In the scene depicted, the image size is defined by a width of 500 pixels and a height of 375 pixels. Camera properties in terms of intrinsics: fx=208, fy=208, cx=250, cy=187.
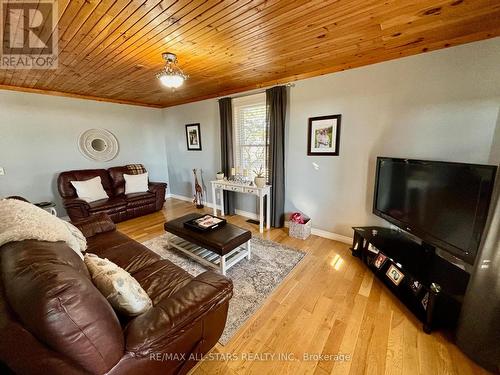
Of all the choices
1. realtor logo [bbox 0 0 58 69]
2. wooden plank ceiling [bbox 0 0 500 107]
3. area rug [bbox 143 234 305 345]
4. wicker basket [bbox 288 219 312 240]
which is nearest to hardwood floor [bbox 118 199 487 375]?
area rug [bbox 143 234 305 345]

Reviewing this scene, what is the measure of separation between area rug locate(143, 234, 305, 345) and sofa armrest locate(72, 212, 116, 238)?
70 centimetres

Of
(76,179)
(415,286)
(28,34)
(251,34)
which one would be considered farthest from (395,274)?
(76,179)

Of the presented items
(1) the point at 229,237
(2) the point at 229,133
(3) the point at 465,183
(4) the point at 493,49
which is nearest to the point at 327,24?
(4) the point at 493,49

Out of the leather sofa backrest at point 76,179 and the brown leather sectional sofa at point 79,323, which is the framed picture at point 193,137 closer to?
the leather sofa backrest at point 76,179

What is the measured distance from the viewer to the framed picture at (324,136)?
276cm

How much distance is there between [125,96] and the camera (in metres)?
4.11

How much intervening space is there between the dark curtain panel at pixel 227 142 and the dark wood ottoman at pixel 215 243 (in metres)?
1.42

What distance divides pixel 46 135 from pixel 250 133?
357cm

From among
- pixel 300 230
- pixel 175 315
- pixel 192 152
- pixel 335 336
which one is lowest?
pixel 335 336

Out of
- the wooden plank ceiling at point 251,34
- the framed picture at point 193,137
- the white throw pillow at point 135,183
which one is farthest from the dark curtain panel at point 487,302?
the white throw pillow at point 135,183

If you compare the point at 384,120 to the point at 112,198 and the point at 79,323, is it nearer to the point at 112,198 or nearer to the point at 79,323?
the point at 79,323

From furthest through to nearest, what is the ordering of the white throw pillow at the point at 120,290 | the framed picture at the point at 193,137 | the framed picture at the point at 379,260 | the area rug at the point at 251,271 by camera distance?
the framed picture at the point at 193,137 < the framed picture at the point at 379,260 < the area rug at the point at 251,271 < the white throw pillow at the point at 120,290

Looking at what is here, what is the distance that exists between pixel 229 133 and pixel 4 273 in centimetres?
332

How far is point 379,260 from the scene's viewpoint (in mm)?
2086
